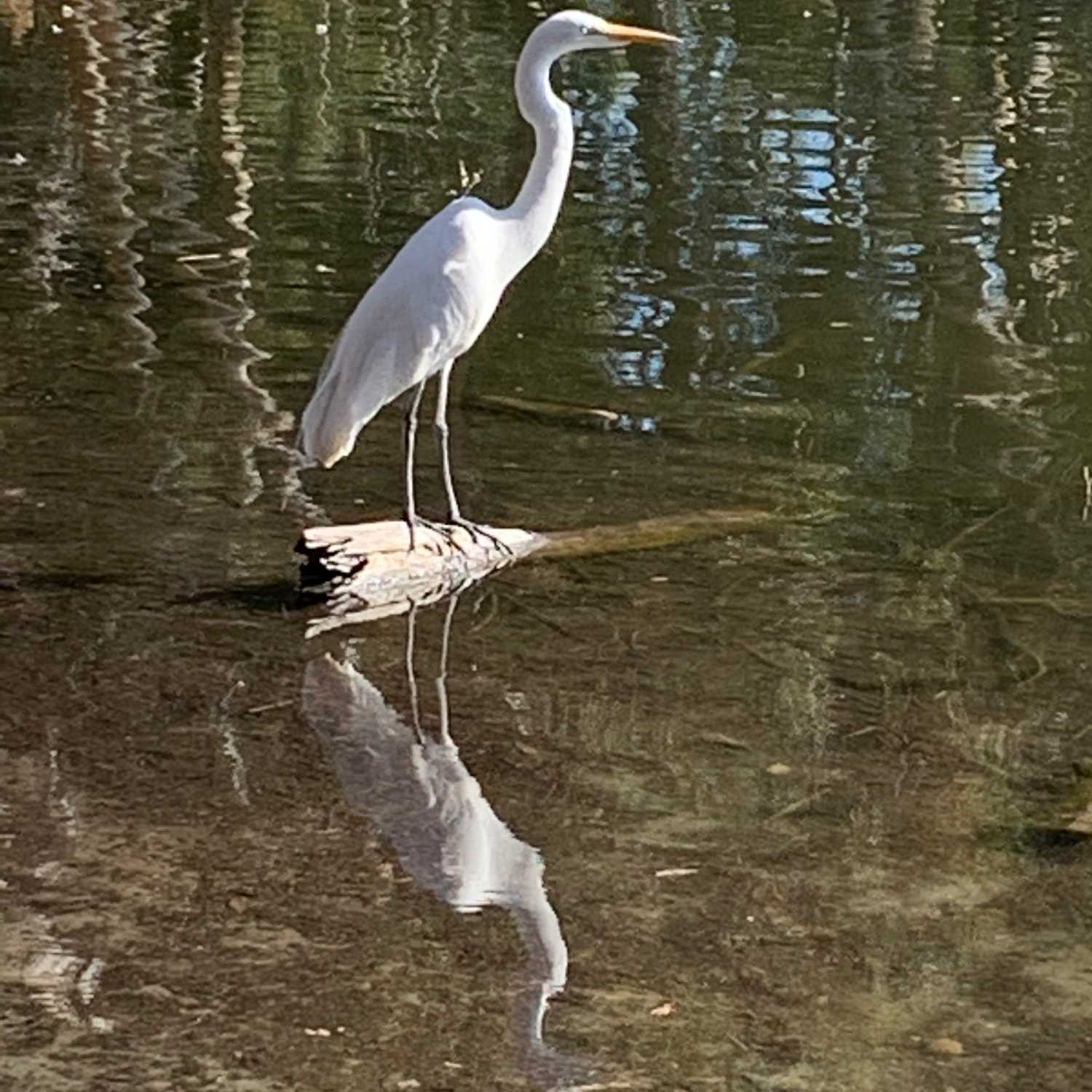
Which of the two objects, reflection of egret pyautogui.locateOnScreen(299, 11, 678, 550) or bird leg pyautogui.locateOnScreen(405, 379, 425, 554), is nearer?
bird leg pyautogui.locateOnScreen(405, 379, 425, 554)

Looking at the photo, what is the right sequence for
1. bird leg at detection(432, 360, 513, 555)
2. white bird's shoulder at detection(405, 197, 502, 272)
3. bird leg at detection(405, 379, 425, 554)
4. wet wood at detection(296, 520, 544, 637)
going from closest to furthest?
wet wood at detection(296, 520, 544, 637) < bird leg at detection(405, 379, 425, 554) < white bird's shoulder at detection(405, 197, 502, 272) < bird leg at detection(432, 360, 513, 555)

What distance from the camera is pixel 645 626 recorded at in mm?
6492

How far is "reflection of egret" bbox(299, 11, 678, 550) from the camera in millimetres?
6742

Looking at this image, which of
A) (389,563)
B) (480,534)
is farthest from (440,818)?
(480,534)

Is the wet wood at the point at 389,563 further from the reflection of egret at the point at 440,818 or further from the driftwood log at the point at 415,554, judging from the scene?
the reflection of egret at the point at 440,818

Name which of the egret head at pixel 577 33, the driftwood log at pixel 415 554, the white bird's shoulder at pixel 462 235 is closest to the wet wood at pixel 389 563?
the driftwood log at pixel 415 554

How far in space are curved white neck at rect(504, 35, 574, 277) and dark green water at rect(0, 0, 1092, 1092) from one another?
957 mm

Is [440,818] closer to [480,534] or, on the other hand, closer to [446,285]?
[480,534]

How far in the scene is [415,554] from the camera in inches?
261

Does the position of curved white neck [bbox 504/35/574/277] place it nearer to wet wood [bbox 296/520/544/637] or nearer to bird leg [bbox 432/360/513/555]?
bird leg [bbox 432/360/513/555]

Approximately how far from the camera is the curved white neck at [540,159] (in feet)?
22.6

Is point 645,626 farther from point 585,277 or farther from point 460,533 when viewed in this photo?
point 585,277

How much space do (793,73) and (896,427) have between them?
916cm

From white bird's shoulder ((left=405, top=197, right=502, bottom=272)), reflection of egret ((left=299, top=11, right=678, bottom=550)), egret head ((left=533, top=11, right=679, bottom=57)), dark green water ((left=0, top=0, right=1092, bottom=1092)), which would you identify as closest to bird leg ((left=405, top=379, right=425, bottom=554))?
reflection of egret ((left=299, top=11, right=678, bottom=550))
